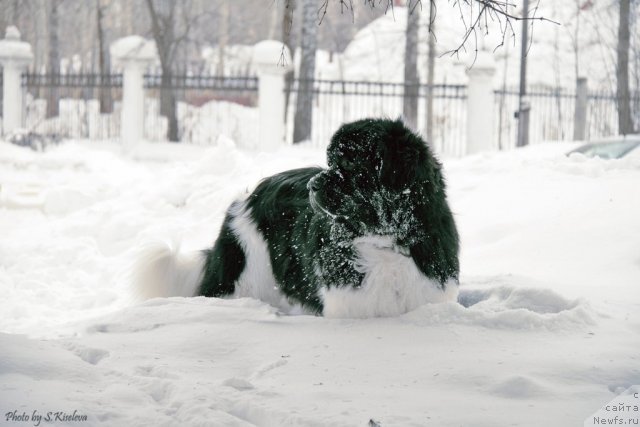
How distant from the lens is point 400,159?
3506 millimetres

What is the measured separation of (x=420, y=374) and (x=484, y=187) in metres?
5.77

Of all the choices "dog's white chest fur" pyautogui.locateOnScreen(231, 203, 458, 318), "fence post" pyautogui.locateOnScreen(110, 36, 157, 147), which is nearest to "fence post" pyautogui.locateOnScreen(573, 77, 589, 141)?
"fence post" pyautogui.locateOnScreen(110, 36, 157, 147)

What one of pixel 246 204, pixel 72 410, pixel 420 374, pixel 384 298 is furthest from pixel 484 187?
pixel 72 410

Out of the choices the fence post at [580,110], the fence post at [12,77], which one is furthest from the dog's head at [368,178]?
the fence post at [12,77]

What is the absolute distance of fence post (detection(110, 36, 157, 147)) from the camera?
17344 millimetres

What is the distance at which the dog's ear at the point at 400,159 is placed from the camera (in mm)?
3471

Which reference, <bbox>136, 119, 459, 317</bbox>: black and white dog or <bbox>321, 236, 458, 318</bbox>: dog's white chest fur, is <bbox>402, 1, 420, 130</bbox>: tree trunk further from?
<bbox>321, 236, 458, 318</bbox>: dog's white chest fur

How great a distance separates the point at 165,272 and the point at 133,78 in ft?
44.2

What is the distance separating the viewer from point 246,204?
15.9ft

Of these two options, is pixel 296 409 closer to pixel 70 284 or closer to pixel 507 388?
pixel 507 388

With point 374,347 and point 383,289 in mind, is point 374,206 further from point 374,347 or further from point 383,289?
point 374,347

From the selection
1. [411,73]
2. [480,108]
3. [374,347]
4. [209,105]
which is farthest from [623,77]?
[374,347]

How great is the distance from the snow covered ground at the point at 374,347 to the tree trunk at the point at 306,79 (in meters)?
10.4

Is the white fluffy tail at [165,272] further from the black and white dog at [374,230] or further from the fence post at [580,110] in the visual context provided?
the fence post at [580,110]
